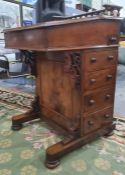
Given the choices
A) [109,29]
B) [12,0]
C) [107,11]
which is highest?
[12,0]

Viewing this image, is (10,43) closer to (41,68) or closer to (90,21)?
(41,68)

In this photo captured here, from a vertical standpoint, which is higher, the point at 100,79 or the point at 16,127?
the point at 100,79

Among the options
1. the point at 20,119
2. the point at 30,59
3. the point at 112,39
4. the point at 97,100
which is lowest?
the point at 20,119

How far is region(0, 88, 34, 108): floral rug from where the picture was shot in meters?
2.00

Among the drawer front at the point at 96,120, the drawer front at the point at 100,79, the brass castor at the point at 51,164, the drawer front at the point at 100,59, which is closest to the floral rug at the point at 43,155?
the brass castor at the point at 51,164

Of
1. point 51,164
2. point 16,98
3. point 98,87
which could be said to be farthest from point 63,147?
point 16,98

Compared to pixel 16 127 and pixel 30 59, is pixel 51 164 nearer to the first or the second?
pixel 16 127

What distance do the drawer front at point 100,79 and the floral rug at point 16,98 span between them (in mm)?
924

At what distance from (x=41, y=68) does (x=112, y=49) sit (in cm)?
58

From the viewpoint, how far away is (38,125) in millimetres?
1602

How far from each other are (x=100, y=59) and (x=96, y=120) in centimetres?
41

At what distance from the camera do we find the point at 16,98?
215cm

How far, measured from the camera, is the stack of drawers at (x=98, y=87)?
3.67 ft

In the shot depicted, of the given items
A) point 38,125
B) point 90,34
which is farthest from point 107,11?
point 38,125
